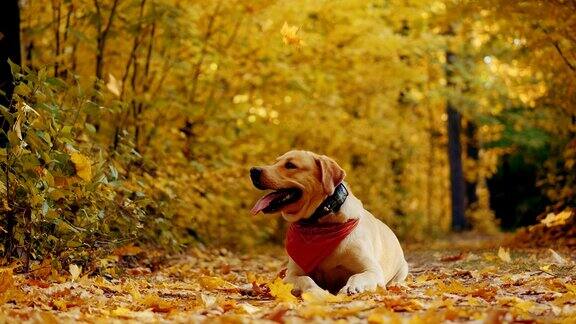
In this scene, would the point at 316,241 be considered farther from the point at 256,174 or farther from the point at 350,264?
the point at 256,174

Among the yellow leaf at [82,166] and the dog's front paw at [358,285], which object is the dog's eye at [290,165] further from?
the yellow leaf at [82,166]

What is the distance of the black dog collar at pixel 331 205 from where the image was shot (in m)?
4.93

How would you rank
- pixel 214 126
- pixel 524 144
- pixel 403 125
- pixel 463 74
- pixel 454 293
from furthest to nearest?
1. pixel 403 125
2. pixel 524 144
3. pixel 463 74
4. pixel 214 126
5. pixel 454 293

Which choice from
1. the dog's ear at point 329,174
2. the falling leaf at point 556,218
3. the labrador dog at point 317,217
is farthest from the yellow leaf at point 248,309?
the falling leaf at point 556,218

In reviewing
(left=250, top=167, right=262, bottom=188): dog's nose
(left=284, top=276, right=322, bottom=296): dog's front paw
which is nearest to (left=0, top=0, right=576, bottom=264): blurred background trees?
(left=250, top=167, right=262, bottom=188): dog's nose

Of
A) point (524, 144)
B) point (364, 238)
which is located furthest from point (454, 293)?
point (524, 144)

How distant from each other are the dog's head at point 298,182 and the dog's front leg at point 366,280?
49 centimetres

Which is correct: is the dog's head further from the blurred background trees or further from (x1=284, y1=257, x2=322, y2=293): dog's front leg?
the blurred background trees

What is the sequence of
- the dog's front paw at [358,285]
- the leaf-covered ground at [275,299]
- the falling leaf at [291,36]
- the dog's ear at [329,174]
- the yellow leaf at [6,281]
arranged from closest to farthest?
the leaf-covered ground at [275,299]
the yellow leaf at [6,281]
the dog's front paw at [358,285]
the dog's ear at [329,174]
the falling leaf at [291,36]

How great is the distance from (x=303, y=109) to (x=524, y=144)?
5.71 m

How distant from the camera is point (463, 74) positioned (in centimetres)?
1476

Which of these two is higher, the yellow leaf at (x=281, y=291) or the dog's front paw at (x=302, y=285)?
the yellow leaf at (x=281, y=291)

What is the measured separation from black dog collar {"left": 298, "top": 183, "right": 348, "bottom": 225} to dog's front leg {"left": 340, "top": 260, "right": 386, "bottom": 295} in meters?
0.39

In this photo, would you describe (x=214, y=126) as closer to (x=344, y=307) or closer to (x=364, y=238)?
(x=364, y=238)
